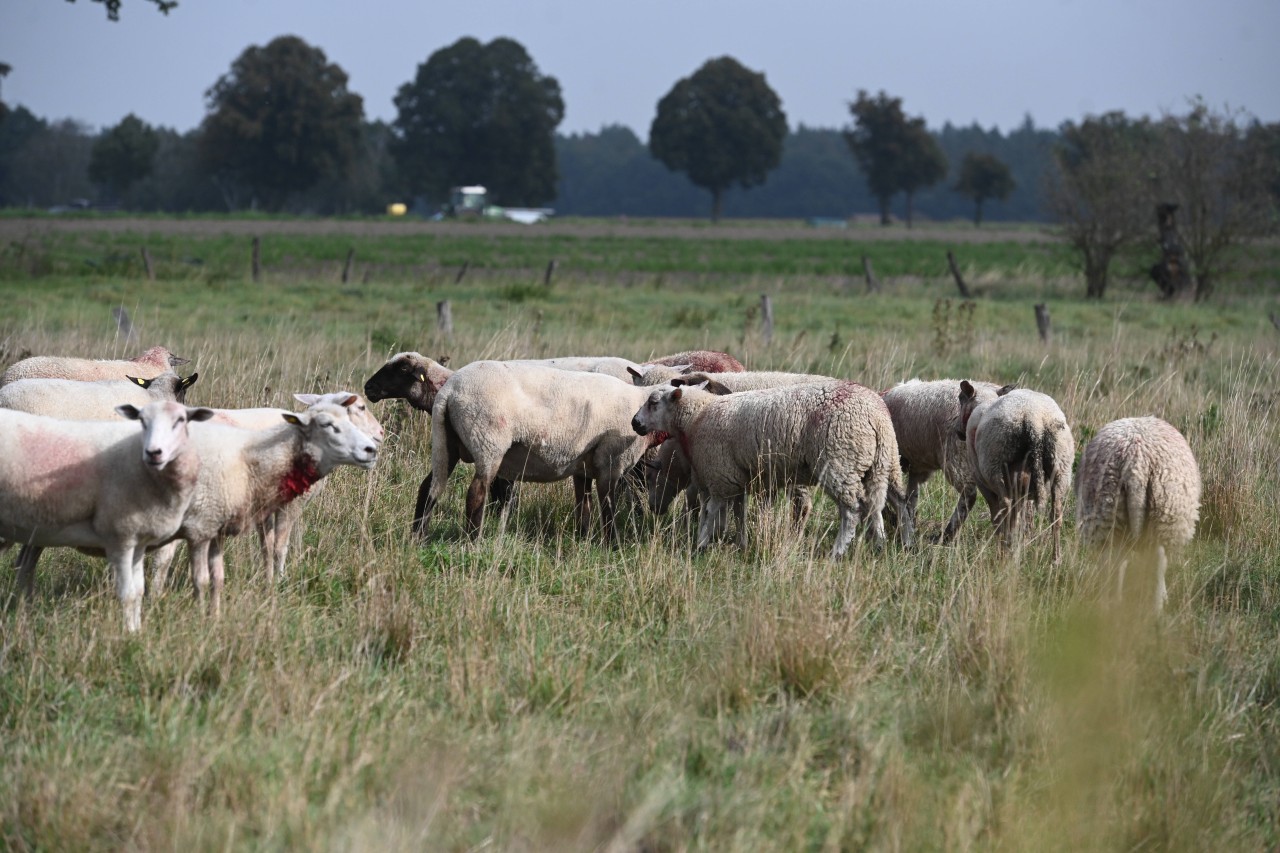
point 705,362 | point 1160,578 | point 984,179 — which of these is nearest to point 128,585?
point 1160,578

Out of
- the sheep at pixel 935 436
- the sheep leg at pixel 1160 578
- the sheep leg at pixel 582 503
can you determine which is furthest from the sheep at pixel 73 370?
the sheep leg at pixel 1160 578

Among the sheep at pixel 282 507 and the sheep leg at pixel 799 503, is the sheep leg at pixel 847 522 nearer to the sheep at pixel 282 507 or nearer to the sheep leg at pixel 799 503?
the sheep leg at pixel 799 503

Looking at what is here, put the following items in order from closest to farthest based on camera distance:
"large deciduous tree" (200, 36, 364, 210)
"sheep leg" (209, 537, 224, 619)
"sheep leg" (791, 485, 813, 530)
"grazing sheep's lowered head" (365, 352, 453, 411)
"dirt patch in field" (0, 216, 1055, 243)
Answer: "sheep leg" (209, 537, 224, 619) → "sheep leg" (791, 485, 813, 530) → "grazing sheep's lowered head" (365, 352, 453, 411) → "dirt patch in field" (0, 216, 1055, 243) → "large deciduous tree" (200, 36, 364, 210)

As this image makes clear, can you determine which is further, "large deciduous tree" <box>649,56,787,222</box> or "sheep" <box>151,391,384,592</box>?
"large deciduous tree" <box>649,56,787,222</box>

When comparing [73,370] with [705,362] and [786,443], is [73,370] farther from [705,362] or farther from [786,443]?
[705,362]

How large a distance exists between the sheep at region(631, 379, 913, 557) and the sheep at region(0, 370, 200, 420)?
10.4 ft

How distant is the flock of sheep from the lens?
222 inches

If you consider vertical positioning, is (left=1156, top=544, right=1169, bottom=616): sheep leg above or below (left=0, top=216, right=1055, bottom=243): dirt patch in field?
below

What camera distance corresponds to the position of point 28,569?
6012mm

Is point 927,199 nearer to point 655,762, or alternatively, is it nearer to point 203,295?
point 203,295

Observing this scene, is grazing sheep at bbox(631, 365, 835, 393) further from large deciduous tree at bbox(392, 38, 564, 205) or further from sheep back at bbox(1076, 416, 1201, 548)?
large deciduous tree at bbox(392, 38, 564, 205)

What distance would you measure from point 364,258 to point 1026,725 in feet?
118

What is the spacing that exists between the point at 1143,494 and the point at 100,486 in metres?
5.09

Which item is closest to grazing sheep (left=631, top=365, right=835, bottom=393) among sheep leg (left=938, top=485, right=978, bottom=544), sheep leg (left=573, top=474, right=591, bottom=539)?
sheep leg (left=573, top=474, right=591, bottom=539)
